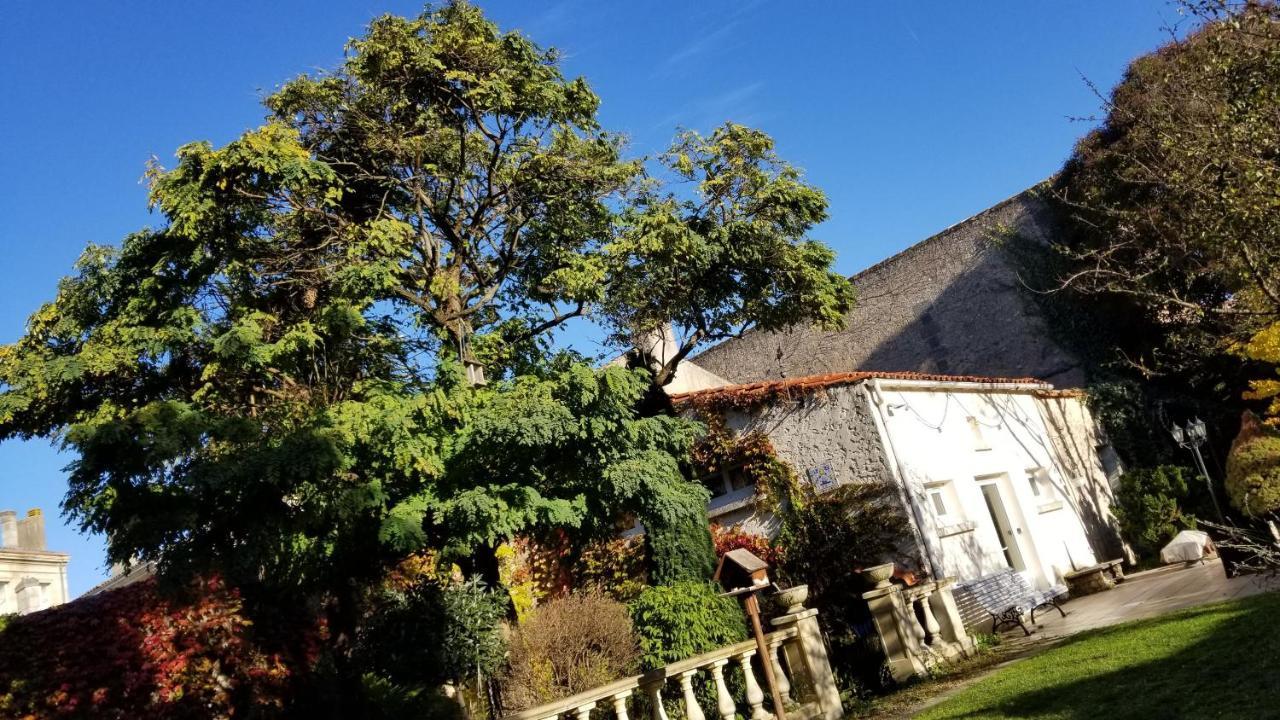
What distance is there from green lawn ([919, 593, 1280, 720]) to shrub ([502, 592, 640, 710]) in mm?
3841

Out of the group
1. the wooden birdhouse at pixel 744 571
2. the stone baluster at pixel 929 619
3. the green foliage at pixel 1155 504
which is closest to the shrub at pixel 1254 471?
the green foliage at pixel 1155 504

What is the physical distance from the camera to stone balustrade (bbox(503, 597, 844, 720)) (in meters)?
7.60

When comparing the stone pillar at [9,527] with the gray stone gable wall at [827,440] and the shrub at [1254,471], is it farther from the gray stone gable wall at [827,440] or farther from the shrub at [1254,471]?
the shrub at [1254,471]

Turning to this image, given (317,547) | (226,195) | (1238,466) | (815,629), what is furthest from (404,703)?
(1238,466)

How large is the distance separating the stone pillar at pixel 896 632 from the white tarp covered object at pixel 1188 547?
358 inches

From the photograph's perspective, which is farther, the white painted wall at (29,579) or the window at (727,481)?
the white painted wall at (29,579)

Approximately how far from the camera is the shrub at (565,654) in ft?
32.3

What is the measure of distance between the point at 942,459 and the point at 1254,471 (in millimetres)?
5366

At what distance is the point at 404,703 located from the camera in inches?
431

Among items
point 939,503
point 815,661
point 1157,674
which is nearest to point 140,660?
point 815,661

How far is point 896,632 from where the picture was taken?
10.3 meters

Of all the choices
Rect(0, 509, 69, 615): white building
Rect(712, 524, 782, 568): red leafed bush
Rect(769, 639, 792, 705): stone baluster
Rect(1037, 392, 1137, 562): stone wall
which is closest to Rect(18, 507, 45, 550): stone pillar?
Rect(0, 509, 69, 615): white building

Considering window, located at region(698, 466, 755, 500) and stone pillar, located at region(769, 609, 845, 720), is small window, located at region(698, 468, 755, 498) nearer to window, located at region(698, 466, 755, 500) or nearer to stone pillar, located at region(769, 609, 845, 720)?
window, located at region(698, 466, 755, 500)

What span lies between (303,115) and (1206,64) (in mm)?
11209
